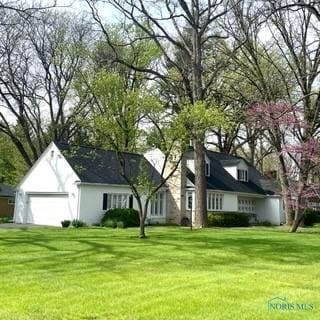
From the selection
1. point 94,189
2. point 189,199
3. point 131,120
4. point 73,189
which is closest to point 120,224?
point 94,189

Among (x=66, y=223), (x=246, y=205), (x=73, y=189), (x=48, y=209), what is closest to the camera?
Answer: (x=66, y=223)

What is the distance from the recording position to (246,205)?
40875mm

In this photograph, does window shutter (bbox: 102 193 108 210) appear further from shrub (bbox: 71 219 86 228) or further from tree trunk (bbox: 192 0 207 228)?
tree trunk (bbox: 192 0 207 228)

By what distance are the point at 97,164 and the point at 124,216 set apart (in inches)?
195

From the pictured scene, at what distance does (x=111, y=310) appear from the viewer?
6934 millimetres

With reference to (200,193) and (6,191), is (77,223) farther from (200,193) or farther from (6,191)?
(6,191)

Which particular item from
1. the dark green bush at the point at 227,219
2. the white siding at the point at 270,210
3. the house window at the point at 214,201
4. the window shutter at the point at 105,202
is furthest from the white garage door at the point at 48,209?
the white siding at the point at 270,210

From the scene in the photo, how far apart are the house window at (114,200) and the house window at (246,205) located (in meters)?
11.2

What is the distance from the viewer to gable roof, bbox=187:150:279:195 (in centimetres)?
3781

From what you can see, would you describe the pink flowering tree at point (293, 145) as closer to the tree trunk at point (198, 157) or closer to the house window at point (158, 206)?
the tree trunk at point (198, 157)

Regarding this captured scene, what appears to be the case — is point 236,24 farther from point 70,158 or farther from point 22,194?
point 22,194

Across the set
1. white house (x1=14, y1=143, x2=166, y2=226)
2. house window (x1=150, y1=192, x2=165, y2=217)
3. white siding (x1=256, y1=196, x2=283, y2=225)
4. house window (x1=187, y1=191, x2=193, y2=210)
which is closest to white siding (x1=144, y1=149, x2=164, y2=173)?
white house (x1=14, y1=143, x2=166, y2=226)

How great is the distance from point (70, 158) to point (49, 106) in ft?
41.4

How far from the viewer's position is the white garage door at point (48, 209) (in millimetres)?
30938
